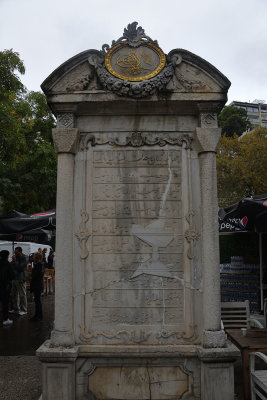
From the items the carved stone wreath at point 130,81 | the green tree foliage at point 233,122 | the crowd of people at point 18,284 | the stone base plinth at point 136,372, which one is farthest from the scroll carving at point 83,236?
the green tree foliage at point 233,122

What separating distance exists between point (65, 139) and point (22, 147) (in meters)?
8.76

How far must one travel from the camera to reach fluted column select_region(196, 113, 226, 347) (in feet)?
13.4

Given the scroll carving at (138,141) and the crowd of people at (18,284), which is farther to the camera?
the crowd of people at (18,284)

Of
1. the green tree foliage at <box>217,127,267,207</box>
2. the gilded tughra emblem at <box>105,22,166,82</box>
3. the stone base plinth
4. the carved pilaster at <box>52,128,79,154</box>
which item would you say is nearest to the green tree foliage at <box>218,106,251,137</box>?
the green tree foliage at <box>217,127,267,207</box>

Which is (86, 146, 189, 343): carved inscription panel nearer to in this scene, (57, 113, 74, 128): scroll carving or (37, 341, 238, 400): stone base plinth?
(37, 341, 238, 400): stone base plinth

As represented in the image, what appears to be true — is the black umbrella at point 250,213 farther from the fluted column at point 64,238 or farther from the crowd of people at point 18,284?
the crowd of people at point 18,284

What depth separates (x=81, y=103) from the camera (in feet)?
14.3

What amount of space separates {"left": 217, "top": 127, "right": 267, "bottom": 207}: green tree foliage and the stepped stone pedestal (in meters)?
20.3

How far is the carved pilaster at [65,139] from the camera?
14.1ft

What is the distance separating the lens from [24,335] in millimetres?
8367

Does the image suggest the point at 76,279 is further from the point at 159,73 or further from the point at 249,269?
the point at 249,269

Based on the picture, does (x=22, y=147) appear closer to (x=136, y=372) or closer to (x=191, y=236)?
(x=191, y=236)

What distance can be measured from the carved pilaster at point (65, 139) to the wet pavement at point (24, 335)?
4348 mm

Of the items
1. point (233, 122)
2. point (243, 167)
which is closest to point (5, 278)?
point (243, 167)
